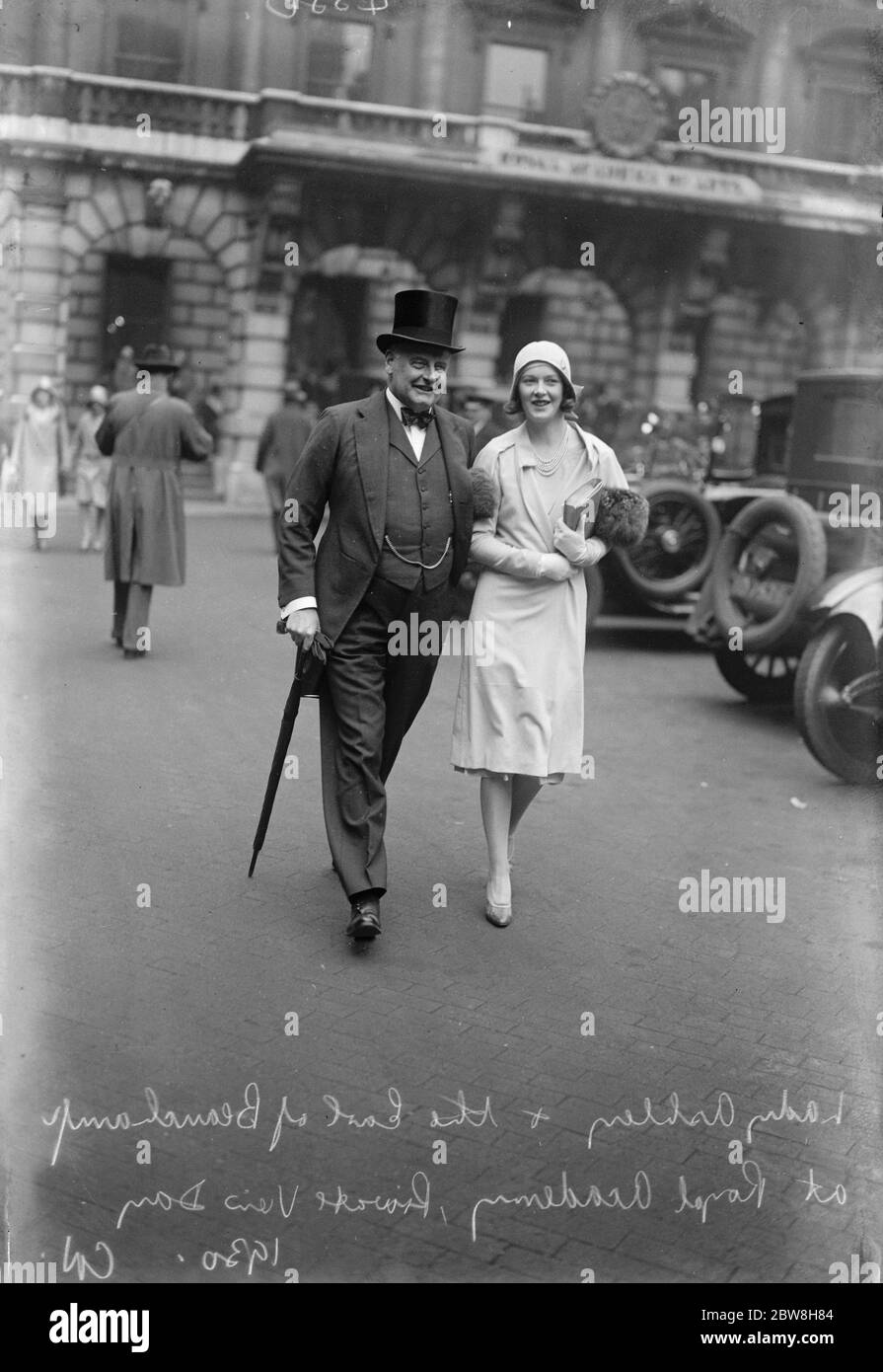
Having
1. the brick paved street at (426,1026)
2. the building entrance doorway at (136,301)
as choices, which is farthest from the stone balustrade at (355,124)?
the brick paved street at (426,1026)

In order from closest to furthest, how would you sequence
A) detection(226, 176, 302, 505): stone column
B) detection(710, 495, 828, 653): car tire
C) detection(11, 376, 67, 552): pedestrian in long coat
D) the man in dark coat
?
detection(710, 495, 828, 653): car tire → detection(11, 376, 67, 552): pedestrian in long coat → the man in dark coat → detection(226, 176, 302, 505): stone column

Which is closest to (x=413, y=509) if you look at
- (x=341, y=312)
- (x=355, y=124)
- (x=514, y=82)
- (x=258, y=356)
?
(x=514, y=82)

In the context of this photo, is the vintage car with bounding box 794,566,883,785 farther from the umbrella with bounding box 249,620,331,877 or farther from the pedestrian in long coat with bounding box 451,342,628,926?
the umbrella with bounding box 249,620,331,877

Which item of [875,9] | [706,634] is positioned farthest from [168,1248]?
[706,634]

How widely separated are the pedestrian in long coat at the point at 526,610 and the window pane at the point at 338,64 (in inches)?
594

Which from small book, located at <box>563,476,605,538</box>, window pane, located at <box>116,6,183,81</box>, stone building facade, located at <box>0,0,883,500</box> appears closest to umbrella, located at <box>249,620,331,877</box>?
small book, located at <box>563,476,605,538</box>

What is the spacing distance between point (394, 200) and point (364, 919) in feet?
58.7

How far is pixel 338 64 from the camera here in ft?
62.7

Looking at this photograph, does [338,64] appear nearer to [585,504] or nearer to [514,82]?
[514,82]

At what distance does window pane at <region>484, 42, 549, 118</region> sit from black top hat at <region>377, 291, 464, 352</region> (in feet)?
42.0

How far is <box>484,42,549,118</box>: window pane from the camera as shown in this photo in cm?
1731

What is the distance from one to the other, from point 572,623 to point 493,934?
1.10 metres

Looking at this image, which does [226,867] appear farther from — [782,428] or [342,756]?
[782,428]

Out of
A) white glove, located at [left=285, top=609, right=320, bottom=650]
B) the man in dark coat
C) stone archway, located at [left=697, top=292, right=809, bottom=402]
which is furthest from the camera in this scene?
stone archway, located at [left=697, top=292, right=809, bottom=402]
